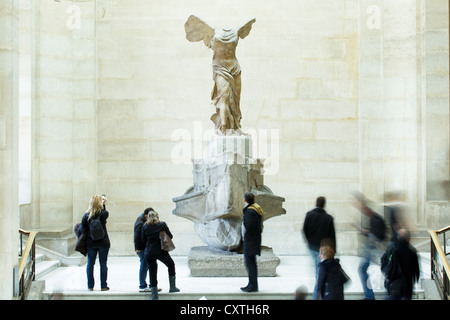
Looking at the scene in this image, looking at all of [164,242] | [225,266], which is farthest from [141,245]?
[225,266]

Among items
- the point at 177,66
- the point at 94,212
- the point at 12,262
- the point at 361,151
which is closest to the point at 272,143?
the point at 361,151

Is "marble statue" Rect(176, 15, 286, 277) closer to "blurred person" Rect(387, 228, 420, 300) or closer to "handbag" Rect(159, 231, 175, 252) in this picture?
"handbag" Rect(159, 231, 175, 252)

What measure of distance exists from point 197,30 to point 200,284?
15.1 ft

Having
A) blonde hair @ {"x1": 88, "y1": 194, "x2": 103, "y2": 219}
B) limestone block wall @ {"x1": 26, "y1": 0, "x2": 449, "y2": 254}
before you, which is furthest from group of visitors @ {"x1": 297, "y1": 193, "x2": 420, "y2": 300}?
limestone block wall @ {"x1": 26, "y1": 0, "x2": 449, "y2": 254}

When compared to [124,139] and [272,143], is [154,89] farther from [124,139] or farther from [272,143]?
[272,143]

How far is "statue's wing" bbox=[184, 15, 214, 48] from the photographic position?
10.2 metres

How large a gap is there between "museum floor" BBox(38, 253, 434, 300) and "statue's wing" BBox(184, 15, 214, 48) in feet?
13.7

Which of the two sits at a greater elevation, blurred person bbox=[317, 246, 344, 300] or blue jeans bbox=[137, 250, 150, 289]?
blurred person bbox=[317, 246, 344, 300]

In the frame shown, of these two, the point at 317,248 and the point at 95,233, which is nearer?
the point at 317,248

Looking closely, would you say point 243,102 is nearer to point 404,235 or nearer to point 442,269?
point 442,269

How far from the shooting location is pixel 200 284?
8.52 meters

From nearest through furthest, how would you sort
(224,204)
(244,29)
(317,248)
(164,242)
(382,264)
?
(382,264), (317,248), (164,242), (224,204), (244,29)

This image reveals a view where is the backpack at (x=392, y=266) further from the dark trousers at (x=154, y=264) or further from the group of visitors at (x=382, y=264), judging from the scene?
the dark trousers at (x=154, y=264)

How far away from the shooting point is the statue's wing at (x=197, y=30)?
10.2 metres
